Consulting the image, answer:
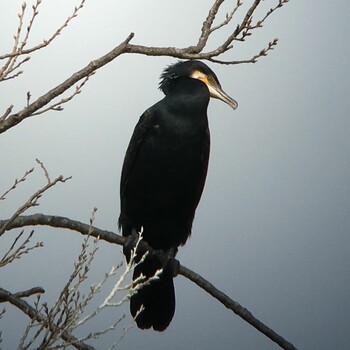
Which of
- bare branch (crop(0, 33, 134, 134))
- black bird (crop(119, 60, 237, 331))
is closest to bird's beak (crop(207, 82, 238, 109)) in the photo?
black bird (crop(119, 60, 237, 331))

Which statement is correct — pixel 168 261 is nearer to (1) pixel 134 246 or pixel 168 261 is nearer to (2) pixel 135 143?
(1) pixel 134 246

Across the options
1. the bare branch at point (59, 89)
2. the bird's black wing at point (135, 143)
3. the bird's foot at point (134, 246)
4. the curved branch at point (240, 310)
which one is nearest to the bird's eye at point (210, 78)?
the bird's black wing at point (135, 143)

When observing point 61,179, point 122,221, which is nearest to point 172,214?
point 122,221

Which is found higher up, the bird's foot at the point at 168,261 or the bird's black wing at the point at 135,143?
the bird's black wing at the point at 135,143

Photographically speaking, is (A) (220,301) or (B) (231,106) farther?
(B) (231,106)

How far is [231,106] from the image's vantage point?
4.24 m

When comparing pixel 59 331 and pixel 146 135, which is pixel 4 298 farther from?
pixel 146 135

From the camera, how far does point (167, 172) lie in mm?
4223

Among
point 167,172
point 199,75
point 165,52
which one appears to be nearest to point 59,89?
point 165,52

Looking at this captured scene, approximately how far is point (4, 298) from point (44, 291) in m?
0.20

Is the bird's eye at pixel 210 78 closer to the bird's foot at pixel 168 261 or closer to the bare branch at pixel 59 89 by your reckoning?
the bird's foot at pixel 168 261

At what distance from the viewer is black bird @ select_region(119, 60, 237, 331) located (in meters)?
4.24

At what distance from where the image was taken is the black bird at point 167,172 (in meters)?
4.24

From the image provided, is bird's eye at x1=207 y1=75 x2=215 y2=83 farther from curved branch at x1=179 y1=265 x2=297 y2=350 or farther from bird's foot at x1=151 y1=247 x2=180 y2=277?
curved branch at x1=179 y1=265 x2=297 y2=350
